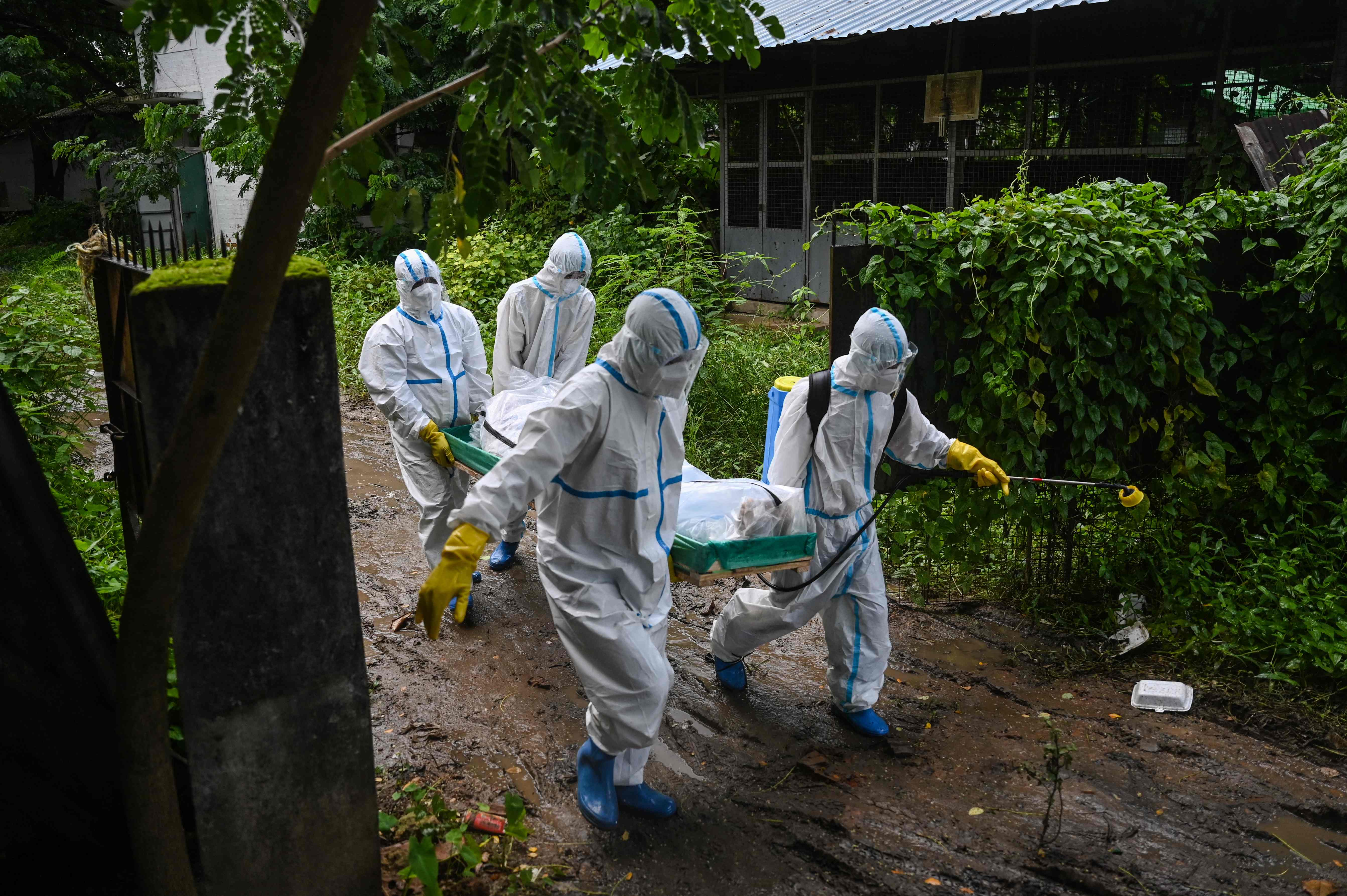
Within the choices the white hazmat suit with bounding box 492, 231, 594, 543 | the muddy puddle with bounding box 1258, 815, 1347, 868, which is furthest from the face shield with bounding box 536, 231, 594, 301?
the muddy puddle with bounding box 1258, 815, 1347, 868

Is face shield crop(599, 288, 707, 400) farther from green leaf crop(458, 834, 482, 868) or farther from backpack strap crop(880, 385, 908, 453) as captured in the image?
green leaf crop(458, 834, 482, 868)

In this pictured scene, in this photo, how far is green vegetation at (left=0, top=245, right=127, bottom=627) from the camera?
424 cm

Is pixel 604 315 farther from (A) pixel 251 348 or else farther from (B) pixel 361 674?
(A) pixel 251 348

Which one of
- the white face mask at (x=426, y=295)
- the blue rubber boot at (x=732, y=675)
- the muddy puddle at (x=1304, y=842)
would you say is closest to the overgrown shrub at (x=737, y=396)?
the white face mask at (x=426, y=295)

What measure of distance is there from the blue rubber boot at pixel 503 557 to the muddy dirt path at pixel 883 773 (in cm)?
66

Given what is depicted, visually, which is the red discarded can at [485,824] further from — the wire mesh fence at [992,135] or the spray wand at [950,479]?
the wire mesh fence at [992,135]

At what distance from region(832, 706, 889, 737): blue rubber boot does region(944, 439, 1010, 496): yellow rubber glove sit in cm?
108

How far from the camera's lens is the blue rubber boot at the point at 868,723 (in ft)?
13.1

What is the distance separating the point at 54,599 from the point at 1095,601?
14.3 feet

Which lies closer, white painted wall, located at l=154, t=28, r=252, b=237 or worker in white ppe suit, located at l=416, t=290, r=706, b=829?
worker in white ppe suit, located at l=416, t=290, r=706, b=829

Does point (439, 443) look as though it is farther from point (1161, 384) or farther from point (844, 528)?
point (1161, 384)

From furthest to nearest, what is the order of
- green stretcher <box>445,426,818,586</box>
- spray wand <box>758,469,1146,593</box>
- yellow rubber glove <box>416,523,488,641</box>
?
spray wand <box>758,469,1146,593</box> < green stretcher <box>445,426,818,586</box> < yellow rubber glove <box>416,523,488,641</box>

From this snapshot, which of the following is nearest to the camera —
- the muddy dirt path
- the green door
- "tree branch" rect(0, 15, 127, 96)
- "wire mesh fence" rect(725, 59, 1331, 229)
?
the muddy dirt path

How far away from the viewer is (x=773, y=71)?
35.3ft
